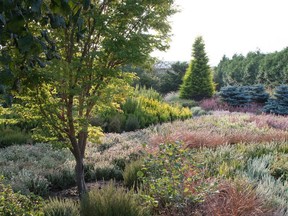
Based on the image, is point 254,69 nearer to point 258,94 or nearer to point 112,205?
point 258,94

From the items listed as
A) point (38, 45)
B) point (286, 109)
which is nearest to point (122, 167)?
point (38, 45)

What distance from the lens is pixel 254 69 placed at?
31875mm

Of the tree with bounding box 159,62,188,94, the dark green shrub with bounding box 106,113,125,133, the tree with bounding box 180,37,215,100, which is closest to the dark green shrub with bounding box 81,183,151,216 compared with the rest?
the dark green shrub with bounding box 106,113,125,133

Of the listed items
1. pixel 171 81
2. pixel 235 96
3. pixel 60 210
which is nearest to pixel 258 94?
pixel 235 96

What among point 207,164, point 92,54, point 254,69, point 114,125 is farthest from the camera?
point 254,69

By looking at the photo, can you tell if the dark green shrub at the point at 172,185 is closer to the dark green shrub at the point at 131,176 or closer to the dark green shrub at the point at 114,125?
the dark green shrub at the point at 131,176

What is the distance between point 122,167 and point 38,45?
5069mm

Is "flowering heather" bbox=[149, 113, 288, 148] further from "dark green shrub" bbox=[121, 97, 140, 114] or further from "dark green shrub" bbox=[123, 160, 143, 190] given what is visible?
"dark green shrub" bbox=[121, 97, 140, 114]

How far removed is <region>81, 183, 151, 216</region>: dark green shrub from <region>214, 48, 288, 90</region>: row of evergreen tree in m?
23.3

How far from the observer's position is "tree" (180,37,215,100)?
71.4 ft

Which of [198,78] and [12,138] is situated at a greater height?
[198,78]

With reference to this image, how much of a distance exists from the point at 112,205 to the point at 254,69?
30.9 m

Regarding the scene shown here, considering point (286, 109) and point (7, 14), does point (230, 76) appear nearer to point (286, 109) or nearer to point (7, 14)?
point (286, 109)

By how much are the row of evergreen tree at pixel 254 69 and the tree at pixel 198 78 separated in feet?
16.4
